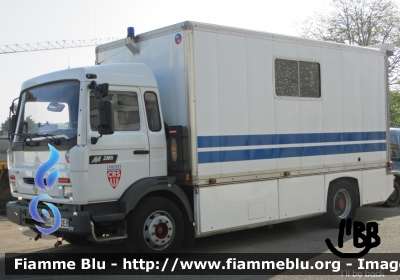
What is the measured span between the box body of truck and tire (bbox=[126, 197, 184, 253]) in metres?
0.37

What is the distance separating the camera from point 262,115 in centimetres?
891

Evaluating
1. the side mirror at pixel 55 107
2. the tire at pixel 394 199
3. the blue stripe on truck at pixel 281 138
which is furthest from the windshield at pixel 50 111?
the tire at pixel 394 199

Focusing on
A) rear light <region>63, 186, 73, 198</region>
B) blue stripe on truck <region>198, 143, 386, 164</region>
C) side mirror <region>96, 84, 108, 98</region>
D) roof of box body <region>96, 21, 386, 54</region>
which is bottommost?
rear light <region>63, 186, 73, 198</region>

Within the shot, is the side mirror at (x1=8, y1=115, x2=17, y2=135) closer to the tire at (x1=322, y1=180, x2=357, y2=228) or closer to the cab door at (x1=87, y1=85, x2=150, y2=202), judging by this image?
the cab door at (x1=87, y1=85, x2=150, y2=202)

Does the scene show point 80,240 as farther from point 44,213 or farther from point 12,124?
point 12,124

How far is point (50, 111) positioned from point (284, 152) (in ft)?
13.3

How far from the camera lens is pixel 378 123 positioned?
37.1 feet

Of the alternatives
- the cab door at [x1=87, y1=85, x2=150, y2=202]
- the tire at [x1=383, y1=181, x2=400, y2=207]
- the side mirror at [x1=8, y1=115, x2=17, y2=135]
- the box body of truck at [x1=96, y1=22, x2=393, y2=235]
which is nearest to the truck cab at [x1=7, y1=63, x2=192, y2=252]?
the cab door at [x1=87, y1=85, x2=150, y2=202]

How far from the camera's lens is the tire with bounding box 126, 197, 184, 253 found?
746cm

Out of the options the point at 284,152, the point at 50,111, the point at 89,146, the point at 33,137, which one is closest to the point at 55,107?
the point at 50,111

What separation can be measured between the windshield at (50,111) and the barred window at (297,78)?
3.69m

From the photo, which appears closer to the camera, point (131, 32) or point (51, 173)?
point (51, 173)

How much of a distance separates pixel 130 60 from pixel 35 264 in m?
3.70

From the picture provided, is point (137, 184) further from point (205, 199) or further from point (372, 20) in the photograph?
point (372, 20)
